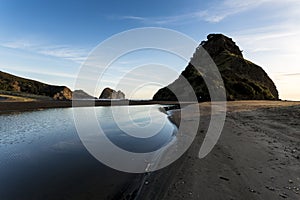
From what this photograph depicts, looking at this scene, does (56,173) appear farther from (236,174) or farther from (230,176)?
(236,174)

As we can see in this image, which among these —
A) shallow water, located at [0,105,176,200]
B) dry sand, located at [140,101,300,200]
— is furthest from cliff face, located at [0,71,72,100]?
dry sand, located at [140,101,300,200]

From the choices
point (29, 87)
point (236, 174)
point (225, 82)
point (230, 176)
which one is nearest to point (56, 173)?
point (230, 176)

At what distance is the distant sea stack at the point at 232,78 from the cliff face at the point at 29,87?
7828cm

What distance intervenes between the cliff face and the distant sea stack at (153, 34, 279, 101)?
78280mm

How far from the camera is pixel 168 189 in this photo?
6113 mm

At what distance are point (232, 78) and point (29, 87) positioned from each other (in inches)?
5092

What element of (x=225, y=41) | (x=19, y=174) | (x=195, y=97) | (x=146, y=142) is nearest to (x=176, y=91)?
(x=195, y=97)

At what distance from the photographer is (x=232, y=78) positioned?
3403 inches

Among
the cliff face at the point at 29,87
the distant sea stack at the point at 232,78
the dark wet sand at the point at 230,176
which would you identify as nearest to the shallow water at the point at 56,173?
the dark wet sand at the point at 230,176

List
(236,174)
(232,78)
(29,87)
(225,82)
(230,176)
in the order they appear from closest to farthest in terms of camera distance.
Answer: (230,176), (236,174), (225,82), (232,78), (29,87)

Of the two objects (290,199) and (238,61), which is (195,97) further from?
(290,199)

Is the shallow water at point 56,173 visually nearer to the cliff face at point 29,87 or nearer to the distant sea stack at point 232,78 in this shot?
the distant sea stack at point 232,78

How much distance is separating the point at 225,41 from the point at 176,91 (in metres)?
52.0

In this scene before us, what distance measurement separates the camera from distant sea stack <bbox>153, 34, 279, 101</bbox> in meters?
78.7
